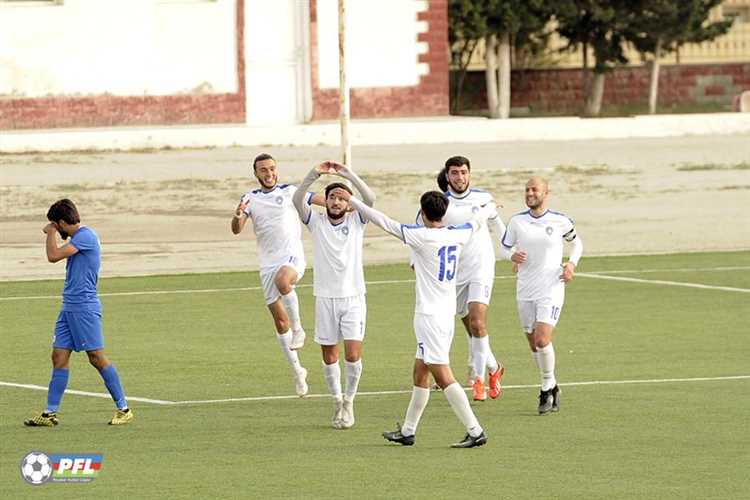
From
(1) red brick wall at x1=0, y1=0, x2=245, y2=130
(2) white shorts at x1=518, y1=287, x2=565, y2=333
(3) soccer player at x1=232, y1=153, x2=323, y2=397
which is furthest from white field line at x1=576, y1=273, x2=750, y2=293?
(1) red brick wall at x1=0, y1=0, x2=245, y2=130

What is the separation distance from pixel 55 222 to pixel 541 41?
2048 inches

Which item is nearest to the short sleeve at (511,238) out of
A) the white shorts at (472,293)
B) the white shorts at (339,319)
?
the white shorts at (472,293)

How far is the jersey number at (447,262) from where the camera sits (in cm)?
Result: 1520

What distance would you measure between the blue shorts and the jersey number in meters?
3.45

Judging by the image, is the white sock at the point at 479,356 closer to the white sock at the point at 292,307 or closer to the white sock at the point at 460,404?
the white sock at the point at 292,307

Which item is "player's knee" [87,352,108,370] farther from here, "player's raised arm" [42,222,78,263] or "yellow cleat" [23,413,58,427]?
"player's raised arm" [42,222,78,263]

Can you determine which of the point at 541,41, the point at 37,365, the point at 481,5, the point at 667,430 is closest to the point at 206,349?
the point at 37,365

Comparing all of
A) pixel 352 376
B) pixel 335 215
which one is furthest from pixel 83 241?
pixel 352 376

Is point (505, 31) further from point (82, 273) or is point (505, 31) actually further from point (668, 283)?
point (82, 273)

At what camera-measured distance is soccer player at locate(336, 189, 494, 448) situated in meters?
15.2

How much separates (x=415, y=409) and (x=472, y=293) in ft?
9.80

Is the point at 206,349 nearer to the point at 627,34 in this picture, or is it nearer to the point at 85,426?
the point at 85,426

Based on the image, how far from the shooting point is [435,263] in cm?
1523

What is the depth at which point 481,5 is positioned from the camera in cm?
5834
